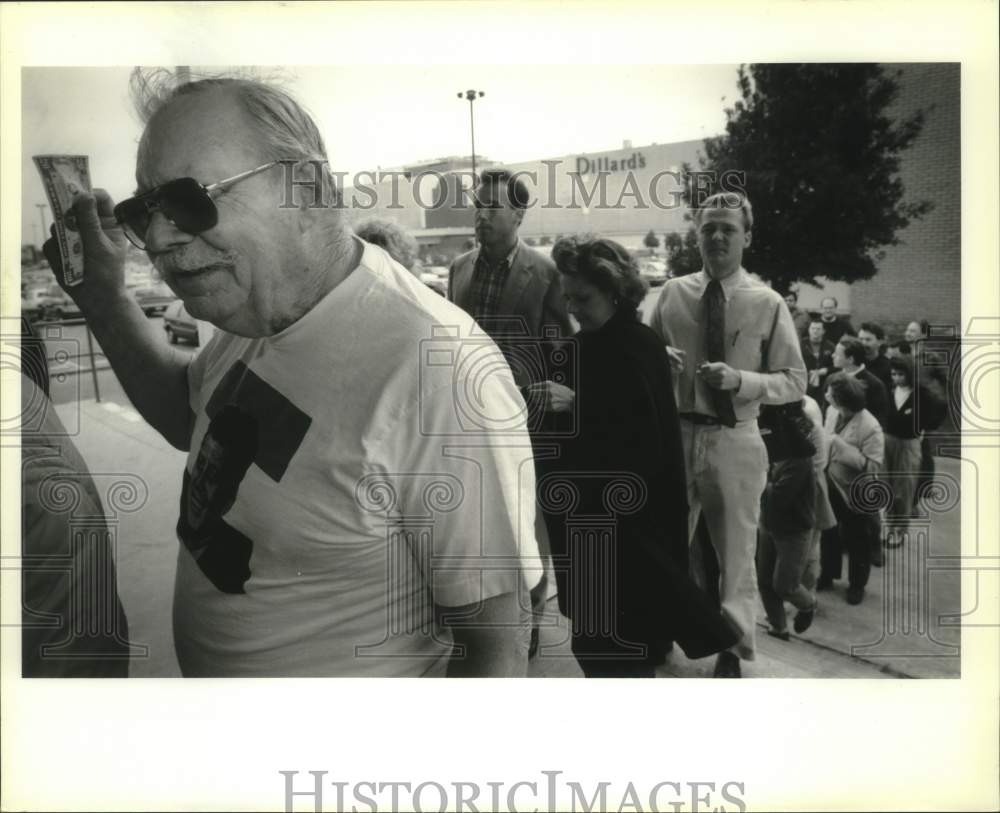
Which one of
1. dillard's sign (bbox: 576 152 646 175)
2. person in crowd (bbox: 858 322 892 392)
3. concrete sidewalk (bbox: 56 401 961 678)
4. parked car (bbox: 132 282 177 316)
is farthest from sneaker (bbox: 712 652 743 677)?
parked car (bbox: 132 282 177 316)

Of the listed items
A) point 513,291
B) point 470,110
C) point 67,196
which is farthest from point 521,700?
point 67,196

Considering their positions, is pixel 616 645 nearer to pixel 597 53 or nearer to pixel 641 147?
pixel 641 147

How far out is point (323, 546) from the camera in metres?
2.82

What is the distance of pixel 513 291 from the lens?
2908mm

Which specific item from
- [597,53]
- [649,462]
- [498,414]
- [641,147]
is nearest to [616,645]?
[649,462]

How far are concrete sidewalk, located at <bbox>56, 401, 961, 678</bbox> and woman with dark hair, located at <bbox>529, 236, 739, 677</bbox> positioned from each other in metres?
0.10

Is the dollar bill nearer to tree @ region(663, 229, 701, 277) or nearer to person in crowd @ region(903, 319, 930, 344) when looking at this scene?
tree @ region(663, 229, 701, 277)

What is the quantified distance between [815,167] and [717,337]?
549 millimetres

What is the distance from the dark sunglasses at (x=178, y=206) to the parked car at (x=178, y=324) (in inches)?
7.3

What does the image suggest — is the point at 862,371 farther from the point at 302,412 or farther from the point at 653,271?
the point at 302,412

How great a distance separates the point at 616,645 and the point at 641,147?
Answer: 1.41 meters

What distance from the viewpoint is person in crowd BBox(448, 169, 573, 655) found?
289 centimetres

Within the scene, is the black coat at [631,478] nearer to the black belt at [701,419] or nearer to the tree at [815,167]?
the black belt at [701,419]

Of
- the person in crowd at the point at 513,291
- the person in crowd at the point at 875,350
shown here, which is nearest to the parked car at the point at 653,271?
the person in crowd at the point at 513,291
